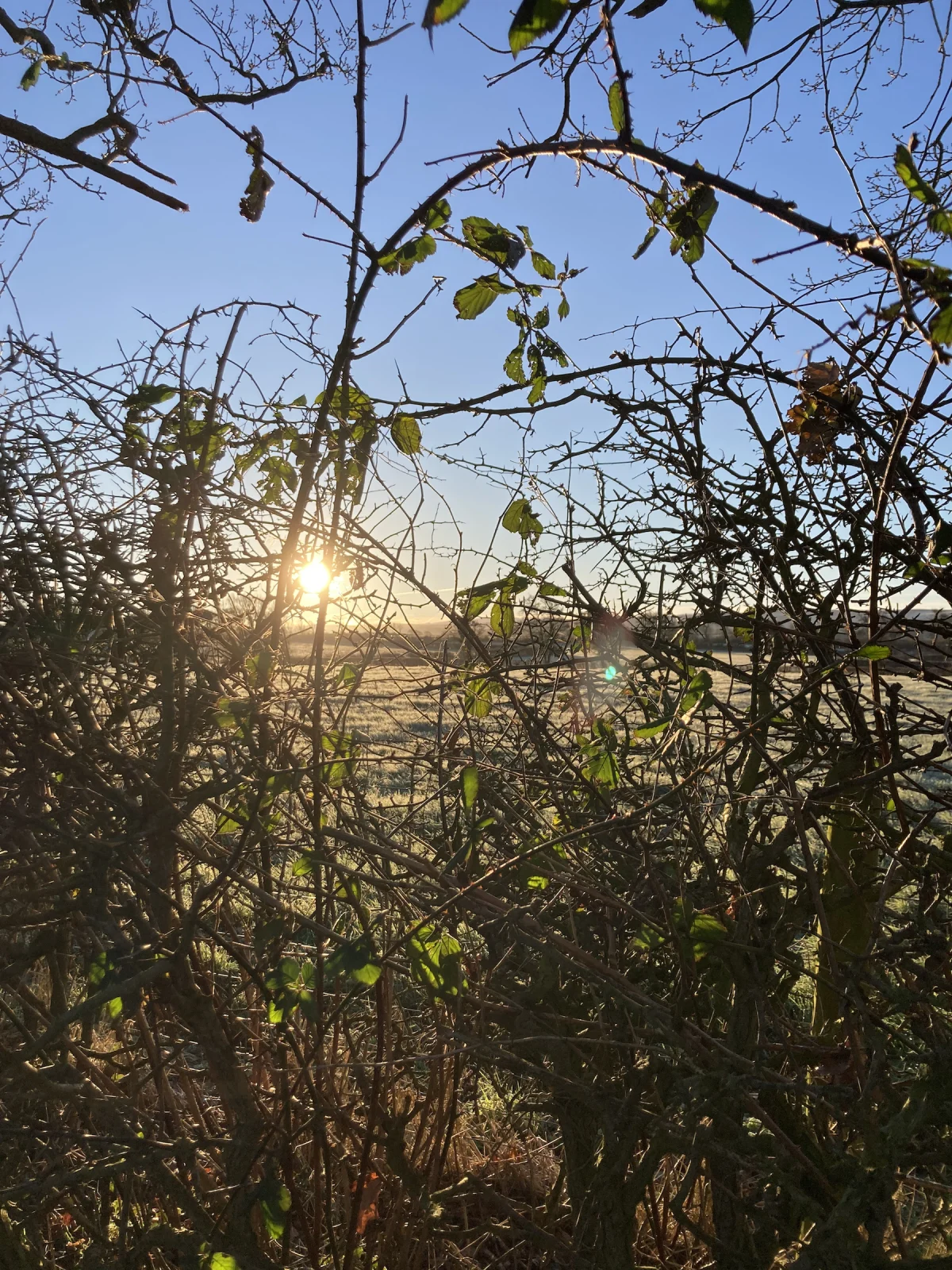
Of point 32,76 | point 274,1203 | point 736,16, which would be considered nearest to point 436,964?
point 274,1203

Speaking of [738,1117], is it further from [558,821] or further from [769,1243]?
[558,821]

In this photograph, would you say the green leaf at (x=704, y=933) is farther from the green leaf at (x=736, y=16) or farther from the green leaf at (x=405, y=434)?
the green leaf at (x=736, y=16)

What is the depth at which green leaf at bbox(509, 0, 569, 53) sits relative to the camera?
81cm

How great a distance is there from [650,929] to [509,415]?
1.10 metres

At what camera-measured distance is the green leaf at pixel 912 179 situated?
1.21 m

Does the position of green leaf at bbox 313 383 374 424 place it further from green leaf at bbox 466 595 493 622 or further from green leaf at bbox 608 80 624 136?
green leaf at bbox 608 80 624 136

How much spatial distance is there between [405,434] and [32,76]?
1.30 metres

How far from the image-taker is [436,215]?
163 cm

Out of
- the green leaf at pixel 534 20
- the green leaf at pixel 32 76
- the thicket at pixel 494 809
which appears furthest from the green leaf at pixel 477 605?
the green leaf at pixel 32 76

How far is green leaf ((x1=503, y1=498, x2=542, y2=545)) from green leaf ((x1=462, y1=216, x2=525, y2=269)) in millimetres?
463

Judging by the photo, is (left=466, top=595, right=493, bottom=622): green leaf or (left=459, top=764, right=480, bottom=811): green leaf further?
(left=466, top=595, right=493, bottom=622): green leaf

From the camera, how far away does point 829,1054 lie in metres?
1.60

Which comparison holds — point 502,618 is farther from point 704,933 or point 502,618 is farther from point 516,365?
point 704,933

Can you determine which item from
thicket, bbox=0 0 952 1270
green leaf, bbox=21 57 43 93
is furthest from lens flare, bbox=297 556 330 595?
green leaf, bbox=21 57 43 93
